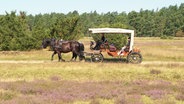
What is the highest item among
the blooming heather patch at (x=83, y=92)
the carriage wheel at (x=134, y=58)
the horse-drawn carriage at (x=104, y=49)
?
the horse-drawn carriage at (x=104, y=49)

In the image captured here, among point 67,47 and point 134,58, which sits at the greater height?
point 67,47

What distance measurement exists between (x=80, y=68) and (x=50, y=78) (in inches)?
141

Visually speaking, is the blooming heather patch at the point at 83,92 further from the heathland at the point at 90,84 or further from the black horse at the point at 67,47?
the black horse at the point at 67,47

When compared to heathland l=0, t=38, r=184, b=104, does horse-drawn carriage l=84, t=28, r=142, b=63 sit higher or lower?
higher

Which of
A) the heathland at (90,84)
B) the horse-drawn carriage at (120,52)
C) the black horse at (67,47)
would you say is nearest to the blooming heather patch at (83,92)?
the heathland at (90,84)

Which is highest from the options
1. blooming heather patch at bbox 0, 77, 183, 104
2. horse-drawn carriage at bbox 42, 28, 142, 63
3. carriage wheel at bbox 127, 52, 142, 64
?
horse-drawn carriage at bbox 42, 28, 142, 63

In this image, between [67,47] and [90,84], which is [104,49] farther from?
[90,84]

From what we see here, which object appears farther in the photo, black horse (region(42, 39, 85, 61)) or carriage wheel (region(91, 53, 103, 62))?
black horse (region(42, 39, 85, 61))

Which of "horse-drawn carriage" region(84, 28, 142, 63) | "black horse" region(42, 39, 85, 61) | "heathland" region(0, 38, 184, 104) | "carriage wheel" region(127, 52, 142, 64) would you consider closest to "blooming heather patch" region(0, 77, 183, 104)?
"heathland" region(0, 38, 184, 104)

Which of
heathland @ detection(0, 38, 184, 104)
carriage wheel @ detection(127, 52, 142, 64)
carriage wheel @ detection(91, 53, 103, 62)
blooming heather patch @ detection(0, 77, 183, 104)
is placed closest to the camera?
blooming heather patch @ detection(0, 77, 183, 104)

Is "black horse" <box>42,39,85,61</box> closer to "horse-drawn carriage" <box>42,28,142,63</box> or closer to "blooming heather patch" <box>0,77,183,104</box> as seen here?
"horse-drawn carriage" <box>42,28,142,63</box>

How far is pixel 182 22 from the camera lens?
155 metres

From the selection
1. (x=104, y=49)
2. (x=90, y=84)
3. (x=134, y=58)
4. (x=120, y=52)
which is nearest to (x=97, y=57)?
(x=104, y=49)

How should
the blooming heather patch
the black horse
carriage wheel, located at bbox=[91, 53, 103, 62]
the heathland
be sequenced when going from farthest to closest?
the black horse, carriage wheel, located at bbox=[91, 53, 103, 62], the heathland, the blooming heather patch
